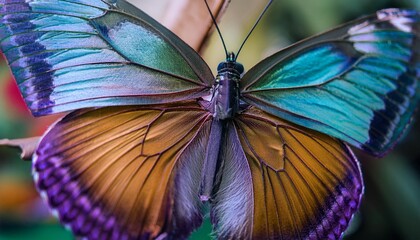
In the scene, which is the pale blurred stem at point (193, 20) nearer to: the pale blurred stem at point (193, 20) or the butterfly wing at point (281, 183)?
the pale blurred stem at point (193, 20)

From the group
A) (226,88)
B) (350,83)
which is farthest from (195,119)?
(350,83)

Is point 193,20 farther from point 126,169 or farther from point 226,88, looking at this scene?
point 126,169

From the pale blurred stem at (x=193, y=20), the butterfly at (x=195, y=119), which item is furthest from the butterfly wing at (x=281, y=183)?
the pale blurred stem at (x=193, y=20)

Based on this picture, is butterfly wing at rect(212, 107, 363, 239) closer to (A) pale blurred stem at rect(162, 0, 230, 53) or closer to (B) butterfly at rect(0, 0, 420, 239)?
(B) butterfly at rect(0, 0, 420, 239)

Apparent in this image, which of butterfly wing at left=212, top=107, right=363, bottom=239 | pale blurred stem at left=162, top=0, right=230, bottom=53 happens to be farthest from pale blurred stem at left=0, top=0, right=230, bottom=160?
butterfly wing at left=212, top=107, right=363, bottom=239

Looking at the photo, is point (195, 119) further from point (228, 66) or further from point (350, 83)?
point (350, 83)

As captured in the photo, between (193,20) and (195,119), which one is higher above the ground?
(193,20)
